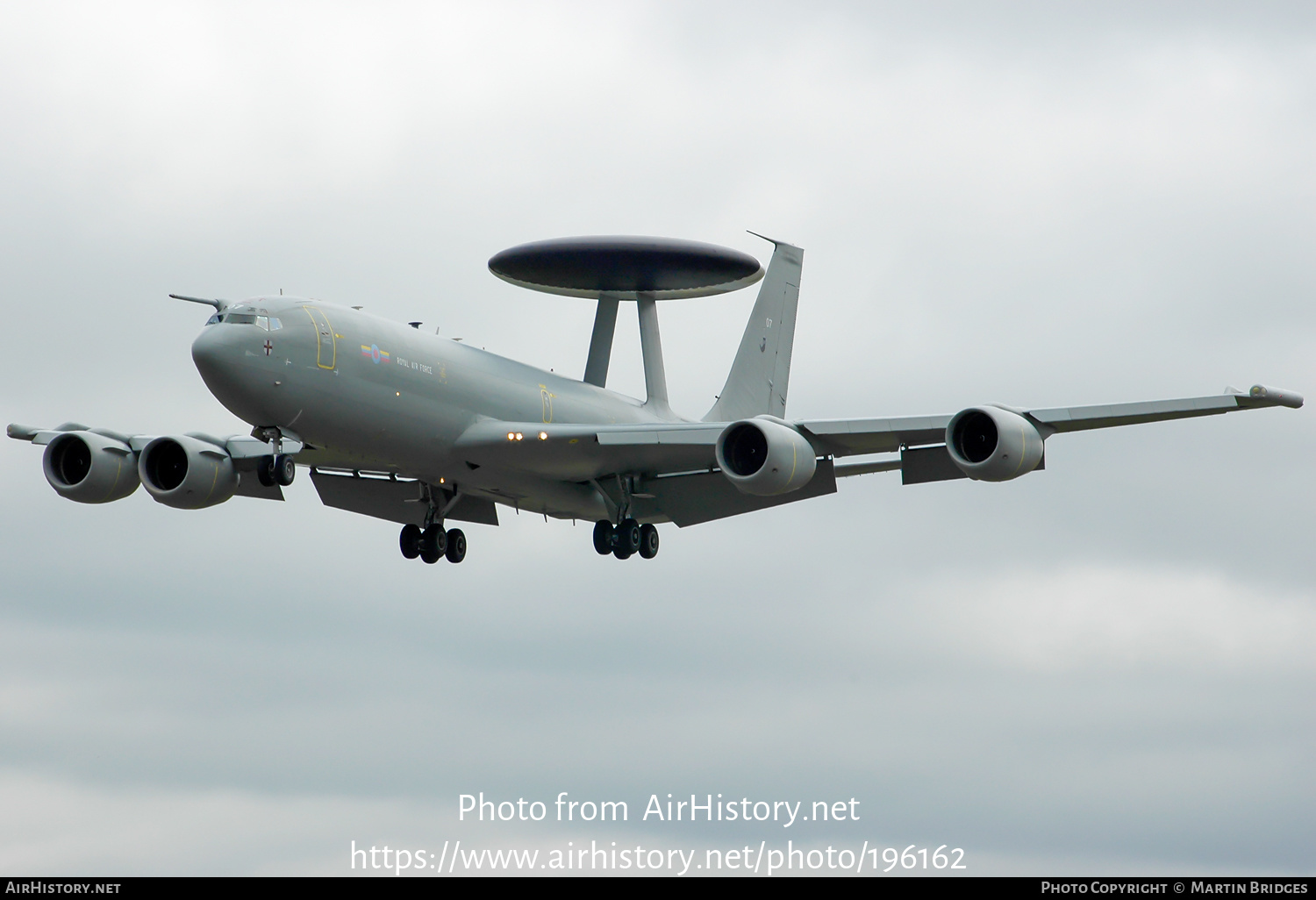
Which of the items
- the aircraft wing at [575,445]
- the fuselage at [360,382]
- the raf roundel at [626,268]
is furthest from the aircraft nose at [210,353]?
the raf roundel at [626,268]

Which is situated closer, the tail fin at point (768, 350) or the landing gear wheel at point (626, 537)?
the landing gear wheel at point (626, 537)

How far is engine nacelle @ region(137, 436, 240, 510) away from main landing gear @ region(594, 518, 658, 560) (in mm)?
9333

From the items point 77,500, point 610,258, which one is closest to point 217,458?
point 77,500

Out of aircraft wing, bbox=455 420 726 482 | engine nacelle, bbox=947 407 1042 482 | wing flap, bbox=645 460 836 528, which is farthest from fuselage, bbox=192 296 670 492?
engine nacelle, bbox=947 407 1042 482

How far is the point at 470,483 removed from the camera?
37.9m

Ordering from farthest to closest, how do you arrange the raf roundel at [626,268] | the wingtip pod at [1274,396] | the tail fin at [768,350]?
the tail fin at [768,350], the raf roundel at [626,268], the wingtip pod at [1274,396]

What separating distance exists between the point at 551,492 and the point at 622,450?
2.61 m

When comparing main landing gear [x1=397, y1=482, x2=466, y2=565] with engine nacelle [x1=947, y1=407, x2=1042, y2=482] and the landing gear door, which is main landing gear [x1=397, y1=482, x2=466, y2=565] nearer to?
the landing gear door

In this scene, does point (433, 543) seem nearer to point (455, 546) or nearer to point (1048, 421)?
point (455, 546)

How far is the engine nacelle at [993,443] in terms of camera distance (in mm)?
31688

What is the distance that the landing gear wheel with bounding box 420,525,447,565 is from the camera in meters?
40.5

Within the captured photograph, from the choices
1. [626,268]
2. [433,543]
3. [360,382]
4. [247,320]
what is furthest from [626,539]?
[247,320]

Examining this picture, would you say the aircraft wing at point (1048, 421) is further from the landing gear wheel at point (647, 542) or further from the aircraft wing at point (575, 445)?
the landing gear wheel at point (647, 542)

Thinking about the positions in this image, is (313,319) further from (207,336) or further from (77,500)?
(77,500)
